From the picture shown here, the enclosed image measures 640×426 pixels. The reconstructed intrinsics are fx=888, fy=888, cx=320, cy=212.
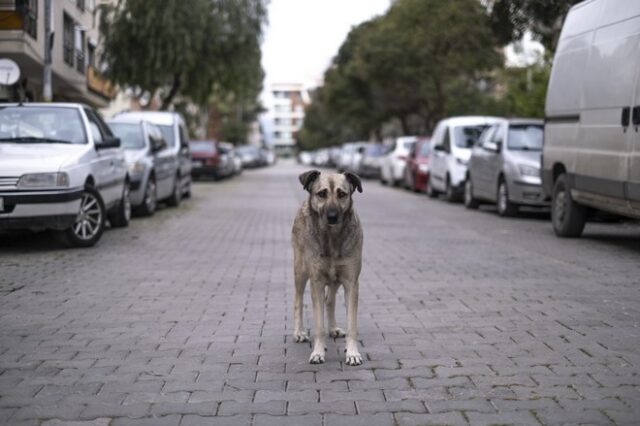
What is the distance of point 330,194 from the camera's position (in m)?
5.22

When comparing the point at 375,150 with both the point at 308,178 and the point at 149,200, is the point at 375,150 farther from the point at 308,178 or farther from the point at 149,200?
the point at 308,178

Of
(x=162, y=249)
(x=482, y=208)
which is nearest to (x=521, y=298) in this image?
(x=162, y=249)

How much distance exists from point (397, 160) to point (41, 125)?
64.8 ft

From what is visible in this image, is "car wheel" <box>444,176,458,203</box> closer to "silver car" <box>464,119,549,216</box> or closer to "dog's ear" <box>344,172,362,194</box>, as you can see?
"silver car" <box>464,119,549,216</box>

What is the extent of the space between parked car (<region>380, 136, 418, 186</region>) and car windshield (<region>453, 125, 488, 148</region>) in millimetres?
7276

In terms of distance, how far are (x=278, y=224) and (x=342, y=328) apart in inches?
373

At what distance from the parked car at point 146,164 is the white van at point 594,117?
7240 mm

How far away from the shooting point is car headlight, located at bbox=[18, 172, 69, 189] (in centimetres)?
1040

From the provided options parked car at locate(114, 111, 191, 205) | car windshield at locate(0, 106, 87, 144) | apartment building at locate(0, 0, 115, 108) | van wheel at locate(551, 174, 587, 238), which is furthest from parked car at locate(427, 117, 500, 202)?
car windshield at locate(0, 106, 87, 144)

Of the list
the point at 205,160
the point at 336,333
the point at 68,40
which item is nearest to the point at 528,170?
the point at 336,333

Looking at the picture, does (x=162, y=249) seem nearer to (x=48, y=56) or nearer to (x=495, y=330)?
(x=495, y=330)

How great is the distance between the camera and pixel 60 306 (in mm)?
7355

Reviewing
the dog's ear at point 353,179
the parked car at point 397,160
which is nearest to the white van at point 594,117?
the dog's ear at point 353,179

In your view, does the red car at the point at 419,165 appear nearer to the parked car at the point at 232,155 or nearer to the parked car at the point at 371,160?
the parked car at the point at 371,160
